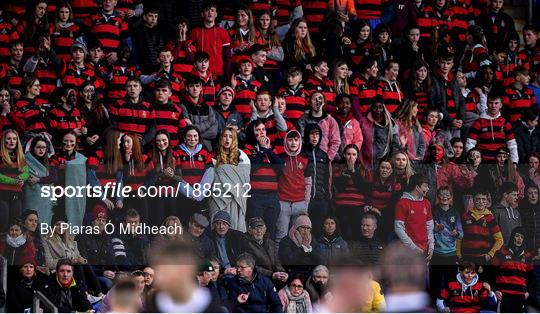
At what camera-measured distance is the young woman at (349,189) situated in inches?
584

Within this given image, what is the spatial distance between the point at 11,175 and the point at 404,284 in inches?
299

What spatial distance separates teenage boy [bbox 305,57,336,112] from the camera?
1641cm

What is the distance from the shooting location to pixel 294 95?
53.3 ft

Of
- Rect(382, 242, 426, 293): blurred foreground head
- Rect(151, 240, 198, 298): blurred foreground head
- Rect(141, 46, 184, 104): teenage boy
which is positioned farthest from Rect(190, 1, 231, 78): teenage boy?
Rect(151, 240, 198, 298): blurred foreground head

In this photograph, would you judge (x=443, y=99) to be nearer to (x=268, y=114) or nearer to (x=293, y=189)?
(x=268, y=114)

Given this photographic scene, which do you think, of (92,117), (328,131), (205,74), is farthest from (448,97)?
(92,117)

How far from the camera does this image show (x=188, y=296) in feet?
23.9

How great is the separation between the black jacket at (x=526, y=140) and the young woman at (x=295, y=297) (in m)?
3.88

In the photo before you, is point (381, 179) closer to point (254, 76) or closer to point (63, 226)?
point (254, 76)

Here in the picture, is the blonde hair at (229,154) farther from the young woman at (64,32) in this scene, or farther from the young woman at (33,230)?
the young woman at (64,32)

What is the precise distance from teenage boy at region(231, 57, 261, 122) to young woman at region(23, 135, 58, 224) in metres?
2.19

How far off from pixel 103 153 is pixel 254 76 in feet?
7.62

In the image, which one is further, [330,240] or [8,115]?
[8,115]

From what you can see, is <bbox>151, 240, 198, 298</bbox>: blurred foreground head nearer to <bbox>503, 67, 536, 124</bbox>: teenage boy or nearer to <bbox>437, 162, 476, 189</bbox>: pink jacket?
<bbox>437, 162, 476, 189</bbox>: pink jacket
